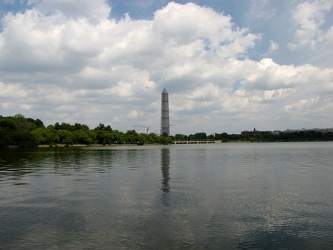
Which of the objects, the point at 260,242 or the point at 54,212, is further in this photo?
the point at 54,212

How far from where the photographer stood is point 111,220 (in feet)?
65.2

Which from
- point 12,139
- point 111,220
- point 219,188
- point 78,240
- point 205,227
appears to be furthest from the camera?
point 12,139

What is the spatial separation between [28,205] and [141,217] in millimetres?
8874

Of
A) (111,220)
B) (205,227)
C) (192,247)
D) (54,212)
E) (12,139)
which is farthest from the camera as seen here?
(12,139)

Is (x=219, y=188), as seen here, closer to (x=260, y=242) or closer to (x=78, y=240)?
(x=260, y=242)

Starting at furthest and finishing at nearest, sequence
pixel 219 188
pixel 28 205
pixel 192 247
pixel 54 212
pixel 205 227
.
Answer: pixel 219 188
pixel 28 205
pixel 54 212
pixel 205 227
pixel 192 247

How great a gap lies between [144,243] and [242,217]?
7.21 meters

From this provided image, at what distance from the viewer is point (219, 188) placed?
31.6 m

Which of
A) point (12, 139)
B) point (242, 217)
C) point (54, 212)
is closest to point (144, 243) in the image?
point (242, 217)

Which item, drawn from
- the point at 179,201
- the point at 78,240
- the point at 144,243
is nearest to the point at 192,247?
the point at 144,243

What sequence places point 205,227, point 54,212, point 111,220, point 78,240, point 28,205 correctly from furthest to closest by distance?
point 28,205 < point 54,212 < point 111,220 < point 205,227 < point 78,240

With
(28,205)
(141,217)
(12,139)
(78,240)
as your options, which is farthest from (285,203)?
(12,139)

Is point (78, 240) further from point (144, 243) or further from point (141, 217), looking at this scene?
point (141, 217)

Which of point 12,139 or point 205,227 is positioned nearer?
point 205,227
